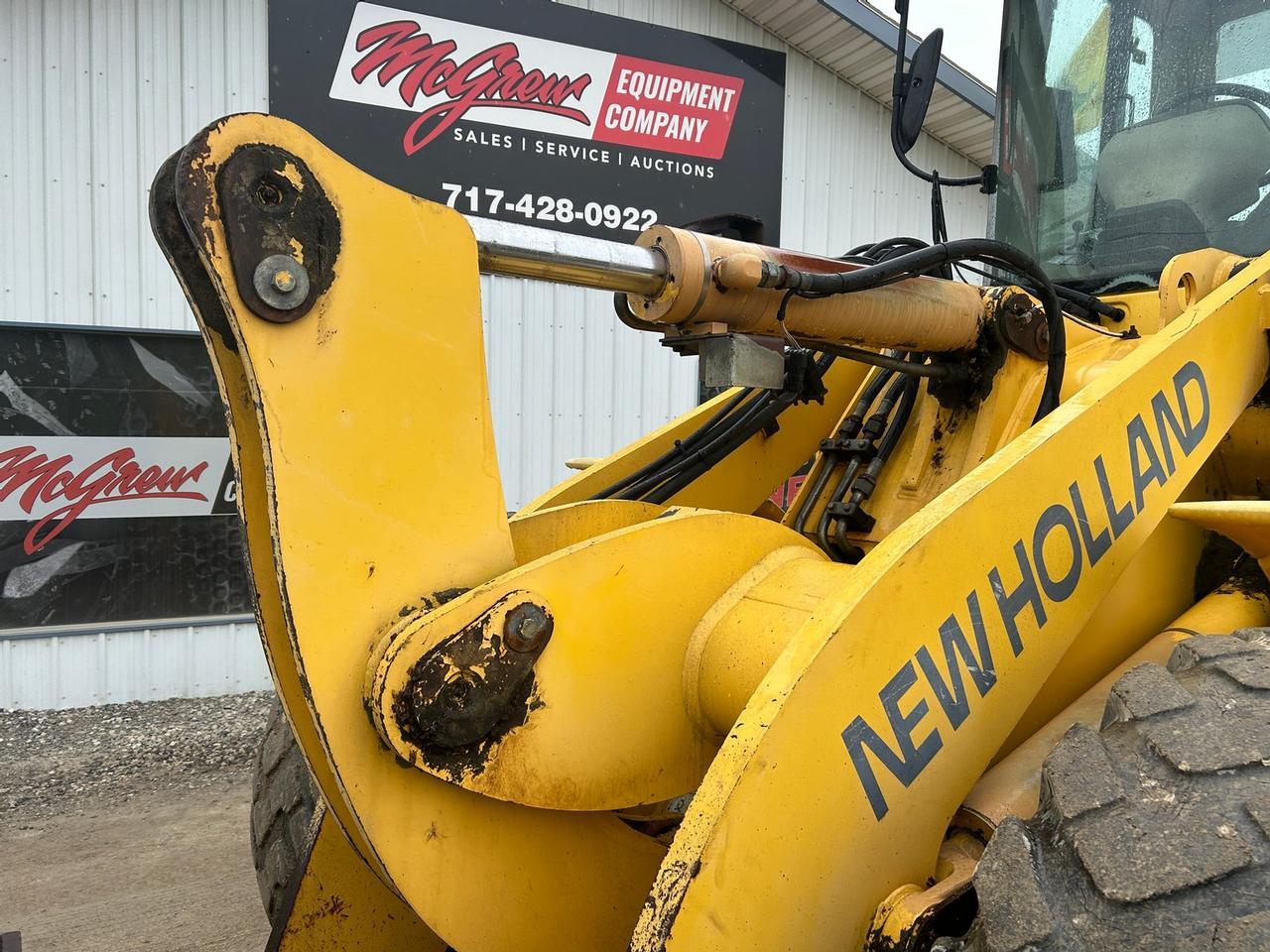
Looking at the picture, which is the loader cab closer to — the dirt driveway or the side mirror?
the side mirror

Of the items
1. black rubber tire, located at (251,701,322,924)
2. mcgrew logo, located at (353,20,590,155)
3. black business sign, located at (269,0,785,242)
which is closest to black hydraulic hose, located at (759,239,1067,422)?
black rubber tire, located at (251,701,322,924)

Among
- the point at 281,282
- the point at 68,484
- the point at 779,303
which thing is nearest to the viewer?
the point at 281,282

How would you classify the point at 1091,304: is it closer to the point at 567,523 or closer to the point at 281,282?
the point at 567,523

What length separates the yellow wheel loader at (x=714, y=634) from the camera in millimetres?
1130

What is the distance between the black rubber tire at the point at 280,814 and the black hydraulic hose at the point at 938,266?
1288mm

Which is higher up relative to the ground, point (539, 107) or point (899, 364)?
point (539, 107)

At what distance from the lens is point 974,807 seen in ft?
4.50

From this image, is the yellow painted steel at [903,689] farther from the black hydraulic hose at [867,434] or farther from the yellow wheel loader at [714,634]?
the black hydraulic hose at [867,434]

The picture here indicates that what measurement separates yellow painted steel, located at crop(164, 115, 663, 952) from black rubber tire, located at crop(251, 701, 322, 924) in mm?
567

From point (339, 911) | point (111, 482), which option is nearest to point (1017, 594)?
point (339, 911)

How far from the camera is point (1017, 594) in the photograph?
140 cm

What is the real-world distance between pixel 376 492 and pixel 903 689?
76 cm

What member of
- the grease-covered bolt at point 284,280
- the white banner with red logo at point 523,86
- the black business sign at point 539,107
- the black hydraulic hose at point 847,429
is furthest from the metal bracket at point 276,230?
the white banner with red logo at point 523,86

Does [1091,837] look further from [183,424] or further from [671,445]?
[183,424]
